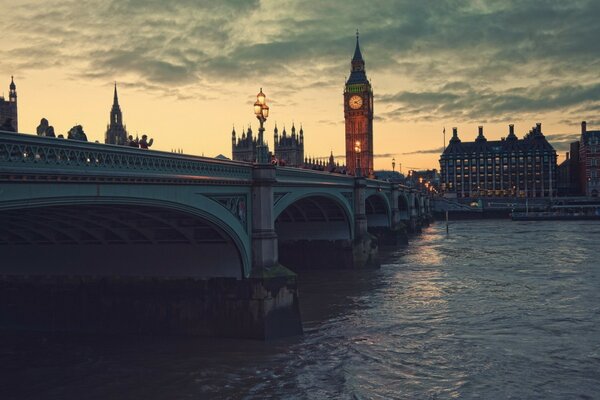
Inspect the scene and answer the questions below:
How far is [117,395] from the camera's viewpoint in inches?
733

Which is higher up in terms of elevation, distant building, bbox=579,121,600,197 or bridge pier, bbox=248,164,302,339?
distant building, bbox=579,121,600,197

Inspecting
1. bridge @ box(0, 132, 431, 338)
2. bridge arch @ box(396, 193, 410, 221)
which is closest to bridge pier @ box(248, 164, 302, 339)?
bridge @ box(0, 132, 431, 338)

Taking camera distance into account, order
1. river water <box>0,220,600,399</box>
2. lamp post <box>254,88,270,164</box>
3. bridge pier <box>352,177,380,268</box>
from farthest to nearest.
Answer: bridge pier <box>352,177,380,268</box> < lamp post <box>254,88,270,164</box> < river water <box>0,220,600,399</box>

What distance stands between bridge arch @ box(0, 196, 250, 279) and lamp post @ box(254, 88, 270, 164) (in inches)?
153

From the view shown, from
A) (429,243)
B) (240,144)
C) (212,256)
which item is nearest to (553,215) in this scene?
(429,243)

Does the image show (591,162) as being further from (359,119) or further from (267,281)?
(267,281)

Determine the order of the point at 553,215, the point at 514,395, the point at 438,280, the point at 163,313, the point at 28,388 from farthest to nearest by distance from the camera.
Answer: the point at 553,215 → the point at 438,280 → the point at 163,313 → the point at 28,388 → the point at 514,395

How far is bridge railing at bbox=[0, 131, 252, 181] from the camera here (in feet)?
42.5

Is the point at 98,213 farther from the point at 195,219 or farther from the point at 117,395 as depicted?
the point at 117,395

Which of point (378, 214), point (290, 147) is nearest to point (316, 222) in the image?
point (378, 214)

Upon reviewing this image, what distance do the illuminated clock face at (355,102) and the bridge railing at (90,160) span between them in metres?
177

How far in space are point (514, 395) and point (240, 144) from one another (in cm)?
16817

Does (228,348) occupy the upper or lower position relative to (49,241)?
lower

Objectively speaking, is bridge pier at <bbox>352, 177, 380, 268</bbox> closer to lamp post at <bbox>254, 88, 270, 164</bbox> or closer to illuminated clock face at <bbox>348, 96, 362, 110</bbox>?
lamp post at <bbox>254, 88, 270, 164</bbox>
